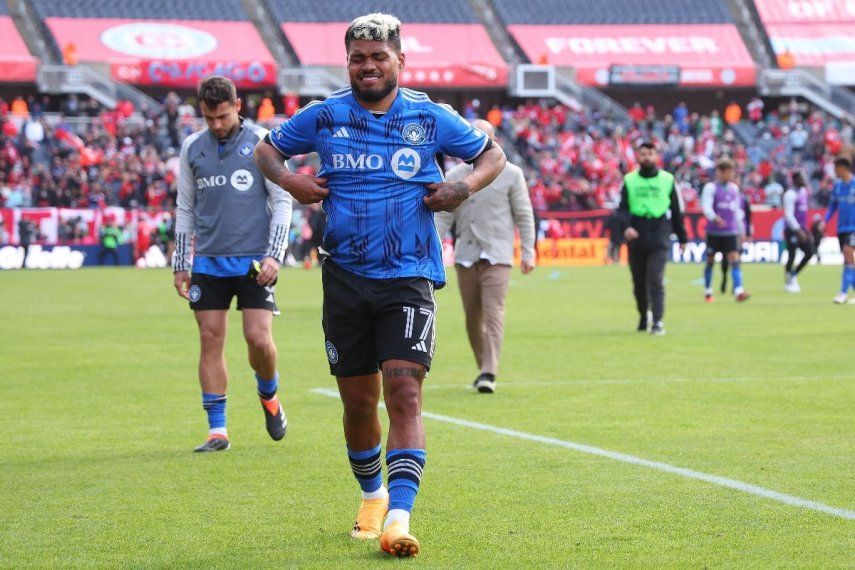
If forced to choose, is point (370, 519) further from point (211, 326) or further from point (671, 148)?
point (671, 148)

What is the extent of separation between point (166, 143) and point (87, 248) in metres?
7.23

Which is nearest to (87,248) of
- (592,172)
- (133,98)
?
(133,98)

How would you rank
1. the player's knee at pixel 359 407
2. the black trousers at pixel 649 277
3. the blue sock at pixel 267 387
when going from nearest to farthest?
the player's knee at pixel 359 407
the blue sock at pixel 267 387
the black trousers at pixel 649 277

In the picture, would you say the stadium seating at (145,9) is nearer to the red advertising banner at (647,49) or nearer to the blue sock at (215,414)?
the red advertising banner at (647,49)

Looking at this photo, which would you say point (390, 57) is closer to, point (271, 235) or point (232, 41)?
point (271, 235)

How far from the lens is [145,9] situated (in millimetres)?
56781

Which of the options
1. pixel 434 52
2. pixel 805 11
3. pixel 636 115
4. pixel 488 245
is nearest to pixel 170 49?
pixel 434 52

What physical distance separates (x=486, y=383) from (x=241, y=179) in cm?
366

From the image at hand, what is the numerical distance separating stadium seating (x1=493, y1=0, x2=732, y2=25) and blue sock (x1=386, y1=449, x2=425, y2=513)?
56.3m

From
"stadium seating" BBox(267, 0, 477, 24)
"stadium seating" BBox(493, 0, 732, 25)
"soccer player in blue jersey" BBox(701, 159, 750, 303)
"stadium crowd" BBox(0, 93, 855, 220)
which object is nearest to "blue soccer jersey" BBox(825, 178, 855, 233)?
"soccer player in blue jersey" BBox(701, 159, 750, 303)

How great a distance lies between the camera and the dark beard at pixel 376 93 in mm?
5918

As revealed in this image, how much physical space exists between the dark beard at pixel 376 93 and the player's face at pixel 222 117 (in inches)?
113

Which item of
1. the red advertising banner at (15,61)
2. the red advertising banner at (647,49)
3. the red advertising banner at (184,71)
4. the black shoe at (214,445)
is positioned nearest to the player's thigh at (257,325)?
the black shoe at (214,445)

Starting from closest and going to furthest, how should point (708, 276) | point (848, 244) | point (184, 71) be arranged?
point (848, 244), point (708, 276), point (184, 71)
